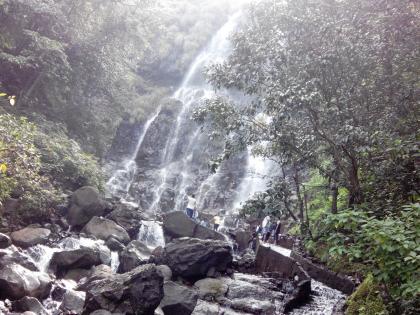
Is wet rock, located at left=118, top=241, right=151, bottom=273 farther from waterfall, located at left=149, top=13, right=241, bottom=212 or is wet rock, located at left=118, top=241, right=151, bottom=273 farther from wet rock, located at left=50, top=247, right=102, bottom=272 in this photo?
A: waterfall, located at left=149, top=13, right=241, bottom=212

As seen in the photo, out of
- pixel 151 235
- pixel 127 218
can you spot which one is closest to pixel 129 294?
pixel 127 218

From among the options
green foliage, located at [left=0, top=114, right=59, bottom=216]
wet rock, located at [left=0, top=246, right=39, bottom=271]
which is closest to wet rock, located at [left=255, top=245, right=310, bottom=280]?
wet rock, located at [left=0, top=246, right=39, bottom=271]

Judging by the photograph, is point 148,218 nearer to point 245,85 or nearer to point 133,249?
point 133,249

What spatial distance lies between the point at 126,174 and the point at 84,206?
15.8m

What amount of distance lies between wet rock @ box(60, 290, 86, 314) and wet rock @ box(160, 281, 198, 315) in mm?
2072

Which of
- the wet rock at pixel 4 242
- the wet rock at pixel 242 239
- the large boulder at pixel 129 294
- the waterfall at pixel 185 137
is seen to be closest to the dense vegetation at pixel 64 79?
the wet rock at pixel 4 242

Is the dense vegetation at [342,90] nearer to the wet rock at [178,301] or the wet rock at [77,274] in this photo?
the wet rock at [178,301]

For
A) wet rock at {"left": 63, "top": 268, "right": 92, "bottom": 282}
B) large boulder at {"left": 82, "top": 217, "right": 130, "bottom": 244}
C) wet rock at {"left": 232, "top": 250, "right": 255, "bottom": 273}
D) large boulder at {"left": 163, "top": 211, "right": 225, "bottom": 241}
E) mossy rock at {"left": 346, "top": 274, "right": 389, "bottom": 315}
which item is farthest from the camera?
large boulder at {"left": 163, "top": 211, "right": 225, "bottom": 241}

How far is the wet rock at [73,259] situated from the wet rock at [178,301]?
3.53 metres

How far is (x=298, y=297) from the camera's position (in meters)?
10.4

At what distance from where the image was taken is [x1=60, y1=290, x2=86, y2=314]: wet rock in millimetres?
9555

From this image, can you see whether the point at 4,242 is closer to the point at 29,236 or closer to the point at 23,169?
the point at 29,236

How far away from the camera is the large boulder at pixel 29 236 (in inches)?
492

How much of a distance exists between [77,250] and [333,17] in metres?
10.1
